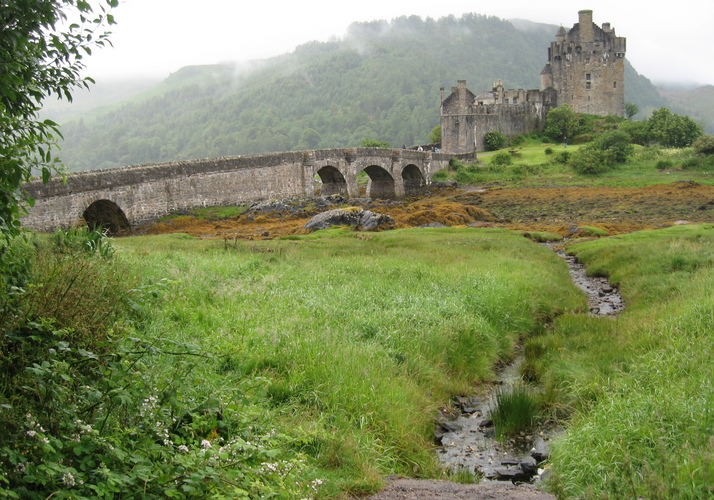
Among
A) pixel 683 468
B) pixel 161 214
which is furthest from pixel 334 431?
pixel 161 214

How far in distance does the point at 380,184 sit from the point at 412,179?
5.88m

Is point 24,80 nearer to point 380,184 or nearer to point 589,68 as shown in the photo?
point 380,184

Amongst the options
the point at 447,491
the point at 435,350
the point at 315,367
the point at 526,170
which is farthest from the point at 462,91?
the point at 447,491

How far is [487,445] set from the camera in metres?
9.45

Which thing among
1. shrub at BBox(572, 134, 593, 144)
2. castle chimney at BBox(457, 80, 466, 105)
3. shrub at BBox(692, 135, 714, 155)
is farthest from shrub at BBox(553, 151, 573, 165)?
castle chimney at BBox(457, 80, 466, 105)

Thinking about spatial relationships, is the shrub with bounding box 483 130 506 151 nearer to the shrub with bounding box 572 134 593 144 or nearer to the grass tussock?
the shrub with bounding box 572 134 593 144

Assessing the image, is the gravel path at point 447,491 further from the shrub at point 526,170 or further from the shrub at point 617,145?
the shrub at point 617,145

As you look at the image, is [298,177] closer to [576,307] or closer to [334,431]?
[576,307]

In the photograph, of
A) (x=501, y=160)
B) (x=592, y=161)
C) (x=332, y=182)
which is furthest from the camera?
(x=501, y=160)

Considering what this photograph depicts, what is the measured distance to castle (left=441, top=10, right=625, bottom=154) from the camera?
266ft

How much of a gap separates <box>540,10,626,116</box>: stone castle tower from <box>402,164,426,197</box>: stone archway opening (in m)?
31.4

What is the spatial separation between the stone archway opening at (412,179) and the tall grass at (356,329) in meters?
41.2

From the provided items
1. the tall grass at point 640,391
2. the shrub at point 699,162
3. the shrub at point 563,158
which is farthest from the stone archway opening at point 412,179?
the tall grass at point 640,391

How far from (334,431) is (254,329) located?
3.16 meters
